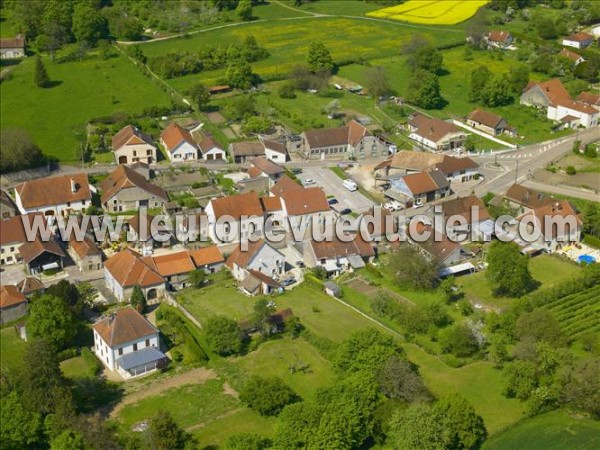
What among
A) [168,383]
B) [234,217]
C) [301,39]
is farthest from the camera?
[301,39]

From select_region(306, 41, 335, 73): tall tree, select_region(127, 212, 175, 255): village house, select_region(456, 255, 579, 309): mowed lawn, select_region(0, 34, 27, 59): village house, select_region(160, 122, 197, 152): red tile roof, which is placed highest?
select_region(0, 34, 27, 59): village house

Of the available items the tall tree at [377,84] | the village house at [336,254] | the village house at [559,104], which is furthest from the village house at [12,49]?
the village house at [336,254]

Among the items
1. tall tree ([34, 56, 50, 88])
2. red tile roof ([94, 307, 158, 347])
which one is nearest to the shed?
red tile roof ([94, 307, 158, 347])

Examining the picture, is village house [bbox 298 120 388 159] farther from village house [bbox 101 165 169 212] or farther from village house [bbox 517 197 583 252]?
village house [bbox 517 197 583 252]

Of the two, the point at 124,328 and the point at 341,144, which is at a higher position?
the point at 124,328

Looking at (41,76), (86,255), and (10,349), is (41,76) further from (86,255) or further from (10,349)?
(10,349)

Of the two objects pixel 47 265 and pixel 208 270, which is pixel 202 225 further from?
pixel 47 265

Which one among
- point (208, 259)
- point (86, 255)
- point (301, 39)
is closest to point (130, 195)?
point (86, 255)
